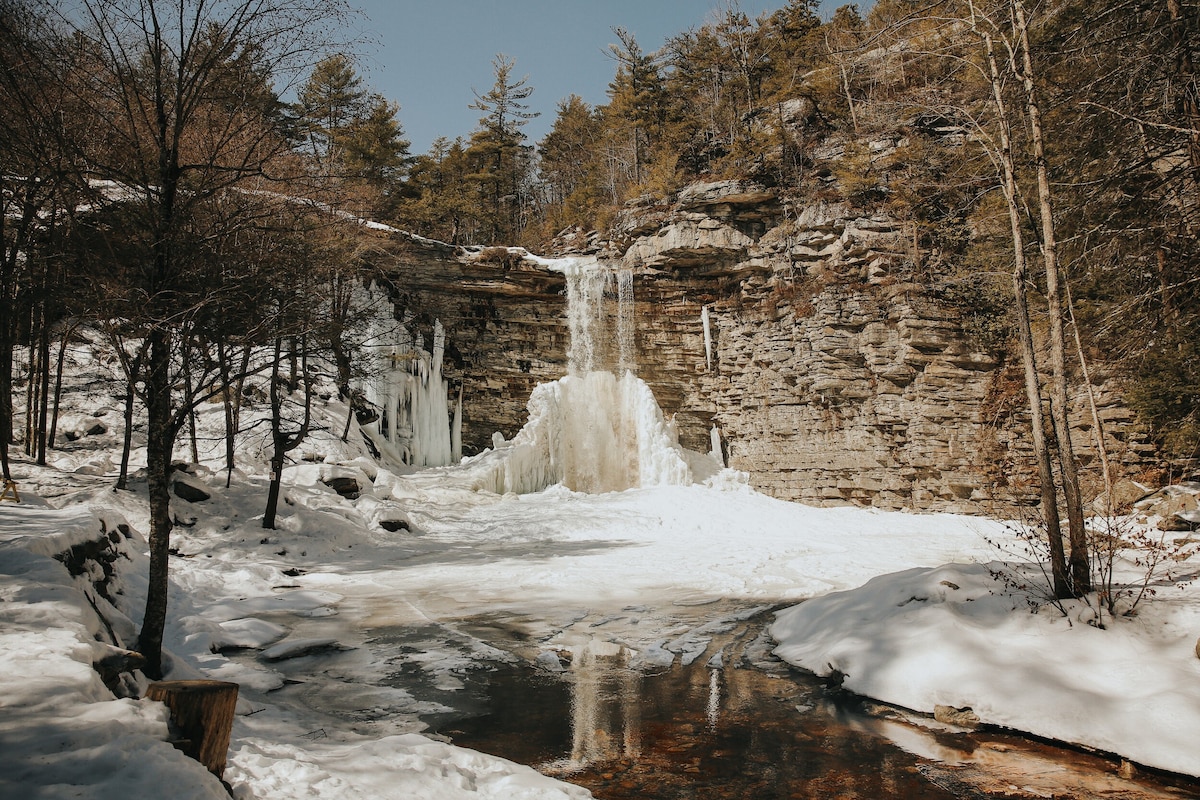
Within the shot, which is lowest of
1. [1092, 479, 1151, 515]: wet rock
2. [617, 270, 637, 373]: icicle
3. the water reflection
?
the water reflection

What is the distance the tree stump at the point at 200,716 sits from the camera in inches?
122

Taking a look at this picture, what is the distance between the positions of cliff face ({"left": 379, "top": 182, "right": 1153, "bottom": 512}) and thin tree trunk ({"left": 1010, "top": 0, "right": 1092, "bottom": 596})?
419 inches

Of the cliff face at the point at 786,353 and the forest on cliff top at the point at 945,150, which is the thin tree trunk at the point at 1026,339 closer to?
the forest on cliff top at the point at 945,150

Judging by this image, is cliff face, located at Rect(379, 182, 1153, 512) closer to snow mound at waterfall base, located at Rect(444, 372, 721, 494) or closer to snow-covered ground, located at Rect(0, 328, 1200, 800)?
snow mound at waterfall base, located at Rect(444, 372, 721, 494)

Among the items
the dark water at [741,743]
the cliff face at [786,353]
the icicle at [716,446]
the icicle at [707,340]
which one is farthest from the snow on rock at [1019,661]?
the icicle at [707,340]

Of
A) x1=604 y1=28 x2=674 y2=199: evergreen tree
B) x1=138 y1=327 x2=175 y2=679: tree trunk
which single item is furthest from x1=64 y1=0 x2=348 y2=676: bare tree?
x1=604 y1=28 x2=674 y2=199: evergreen tree

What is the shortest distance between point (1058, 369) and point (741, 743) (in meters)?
4.42

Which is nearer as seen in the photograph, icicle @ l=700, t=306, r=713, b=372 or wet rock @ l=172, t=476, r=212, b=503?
wet rock @ l=172, t=476, r=212, b=503

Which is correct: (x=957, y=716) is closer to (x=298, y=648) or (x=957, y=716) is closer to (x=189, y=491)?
(x=298, y=648)

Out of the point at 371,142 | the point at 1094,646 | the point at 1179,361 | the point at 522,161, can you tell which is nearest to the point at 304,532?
the point at 1094,646

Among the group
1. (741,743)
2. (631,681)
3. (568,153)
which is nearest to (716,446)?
(631,681)

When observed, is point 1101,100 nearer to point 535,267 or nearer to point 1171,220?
point 1171,220

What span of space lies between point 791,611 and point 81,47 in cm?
841

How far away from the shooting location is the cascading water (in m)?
23.0
